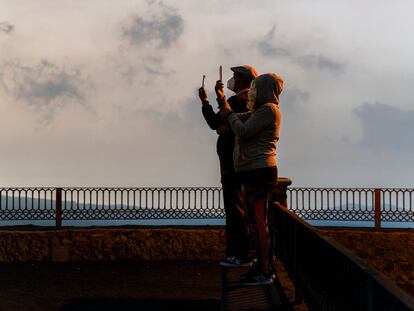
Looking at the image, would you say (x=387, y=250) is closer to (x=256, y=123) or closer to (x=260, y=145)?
(x=260, y=145)

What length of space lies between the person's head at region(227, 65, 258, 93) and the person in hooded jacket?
2.43 ft

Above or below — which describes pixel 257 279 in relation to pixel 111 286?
above

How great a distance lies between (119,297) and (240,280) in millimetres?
2591

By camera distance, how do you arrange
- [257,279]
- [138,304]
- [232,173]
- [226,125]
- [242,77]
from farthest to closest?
[138,304], [232,173], [226,125], [242,77], [257,279]

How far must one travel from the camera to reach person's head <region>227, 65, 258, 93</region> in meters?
6.54

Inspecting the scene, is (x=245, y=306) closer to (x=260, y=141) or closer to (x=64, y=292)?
(x=260, y=141)

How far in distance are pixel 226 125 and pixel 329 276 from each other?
2660mm

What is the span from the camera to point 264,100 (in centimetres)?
571

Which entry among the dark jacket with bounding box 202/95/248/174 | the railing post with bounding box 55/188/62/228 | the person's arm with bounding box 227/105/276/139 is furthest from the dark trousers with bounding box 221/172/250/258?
the railing post with bounding box 55/188/62/228

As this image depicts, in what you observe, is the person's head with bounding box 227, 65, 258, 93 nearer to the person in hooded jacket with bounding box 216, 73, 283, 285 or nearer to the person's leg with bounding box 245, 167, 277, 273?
the person in hooded jacket with bounding box 216, 73, 283, 285

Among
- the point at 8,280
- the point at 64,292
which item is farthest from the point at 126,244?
the point at 64,292

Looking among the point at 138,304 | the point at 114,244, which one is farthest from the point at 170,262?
the point at 138,304

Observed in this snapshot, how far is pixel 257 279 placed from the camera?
5.91 meters

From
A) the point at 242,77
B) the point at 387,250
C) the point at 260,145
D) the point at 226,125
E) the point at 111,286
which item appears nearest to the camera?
the point at 260,145
